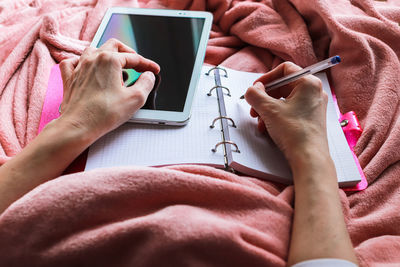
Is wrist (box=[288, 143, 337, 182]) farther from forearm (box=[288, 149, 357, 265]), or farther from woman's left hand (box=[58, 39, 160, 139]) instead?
woman's left hand (box=[58, 39, 160, 139])

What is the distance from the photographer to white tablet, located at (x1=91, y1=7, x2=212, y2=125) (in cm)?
65

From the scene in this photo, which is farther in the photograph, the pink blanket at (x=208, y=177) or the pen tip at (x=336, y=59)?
the pen tip at (x=336, y=59)

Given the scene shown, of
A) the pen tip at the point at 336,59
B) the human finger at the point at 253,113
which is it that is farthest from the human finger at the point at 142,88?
the pen tip at the point at 336,59

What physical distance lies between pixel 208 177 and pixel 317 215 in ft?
0.55

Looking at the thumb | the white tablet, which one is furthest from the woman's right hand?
the white tablet

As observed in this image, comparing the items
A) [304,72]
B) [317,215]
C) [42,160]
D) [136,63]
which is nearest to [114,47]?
[136,63]

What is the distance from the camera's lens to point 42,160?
503 millimetres

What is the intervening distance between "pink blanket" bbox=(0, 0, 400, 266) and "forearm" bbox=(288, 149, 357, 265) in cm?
2

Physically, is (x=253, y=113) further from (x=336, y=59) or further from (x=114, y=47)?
(x=114, y=47)

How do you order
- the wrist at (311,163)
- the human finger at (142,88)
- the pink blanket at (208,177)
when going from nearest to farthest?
the pink blanket at (208,177), the wrist at (311,163), the human finger at (142,88)

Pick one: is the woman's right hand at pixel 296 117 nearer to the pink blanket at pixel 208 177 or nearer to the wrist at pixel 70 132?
the pink blanket at pixel 208 177

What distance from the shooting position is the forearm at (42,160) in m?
0.48

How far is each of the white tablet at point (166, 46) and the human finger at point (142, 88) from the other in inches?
1.2

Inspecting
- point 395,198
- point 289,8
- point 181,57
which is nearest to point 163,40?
point 181,57
